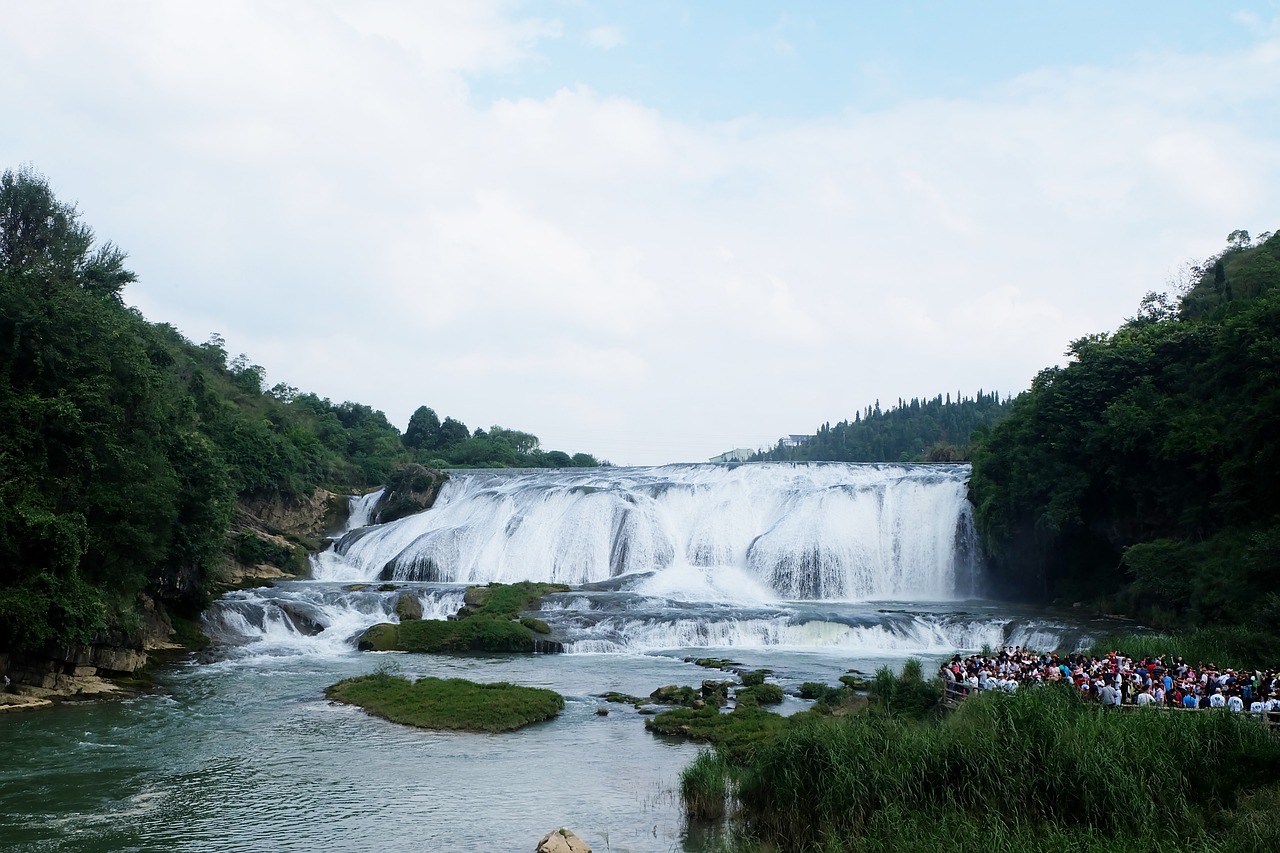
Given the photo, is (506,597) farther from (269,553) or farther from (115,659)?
(115,659)

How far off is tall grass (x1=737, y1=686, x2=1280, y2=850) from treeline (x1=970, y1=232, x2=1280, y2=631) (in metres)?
11.5

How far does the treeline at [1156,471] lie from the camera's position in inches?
1019

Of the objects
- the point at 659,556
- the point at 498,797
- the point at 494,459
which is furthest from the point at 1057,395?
the point at 494,459

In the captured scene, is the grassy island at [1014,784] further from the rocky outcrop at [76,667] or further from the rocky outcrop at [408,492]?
the rocky outcrop at [408,492]

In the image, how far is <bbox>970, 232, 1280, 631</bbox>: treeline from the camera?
2589 centimetres

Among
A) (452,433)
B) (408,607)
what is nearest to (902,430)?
(452,433)

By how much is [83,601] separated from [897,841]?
54.7 feet

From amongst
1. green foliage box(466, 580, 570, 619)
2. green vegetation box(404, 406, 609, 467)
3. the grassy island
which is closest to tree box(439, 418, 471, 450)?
green vegetation box(404, 406, 609, 467)

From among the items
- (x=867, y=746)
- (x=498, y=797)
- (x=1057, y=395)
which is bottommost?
(x=498, y=797)

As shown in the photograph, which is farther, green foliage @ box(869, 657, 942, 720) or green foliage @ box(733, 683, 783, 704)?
green foliage @ box(733, 683, 783, 704)

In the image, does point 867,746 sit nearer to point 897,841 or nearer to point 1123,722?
point 897,841

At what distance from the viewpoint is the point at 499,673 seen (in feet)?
81.1

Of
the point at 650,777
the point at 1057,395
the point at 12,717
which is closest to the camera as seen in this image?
the point at 650,777

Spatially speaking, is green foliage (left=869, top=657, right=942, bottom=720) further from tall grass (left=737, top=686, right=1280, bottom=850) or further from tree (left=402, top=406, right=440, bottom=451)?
tree (left=402, top=406, right=440, bottom=451)
